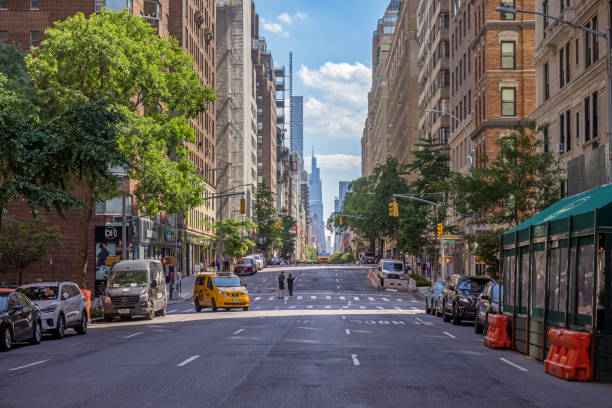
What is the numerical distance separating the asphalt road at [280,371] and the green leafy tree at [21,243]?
22.7m

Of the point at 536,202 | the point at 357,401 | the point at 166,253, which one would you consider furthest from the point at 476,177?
the point at 166,253

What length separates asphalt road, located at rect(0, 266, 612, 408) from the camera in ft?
39.5

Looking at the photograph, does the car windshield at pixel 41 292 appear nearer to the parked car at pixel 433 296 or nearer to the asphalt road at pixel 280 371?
the asphalt road at pixel 280 371

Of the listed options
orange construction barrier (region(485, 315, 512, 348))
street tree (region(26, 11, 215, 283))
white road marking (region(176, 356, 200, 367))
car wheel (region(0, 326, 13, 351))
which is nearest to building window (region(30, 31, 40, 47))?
street tree (region(26, 11, 215, 283))

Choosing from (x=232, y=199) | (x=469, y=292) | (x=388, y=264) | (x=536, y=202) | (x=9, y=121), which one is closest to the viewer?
(x=9, y=121)

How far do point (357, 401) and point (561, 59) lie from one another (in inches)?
1465

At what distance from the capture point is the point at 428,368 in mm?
16141

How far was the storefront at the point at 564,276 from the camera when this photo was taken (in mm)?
15328

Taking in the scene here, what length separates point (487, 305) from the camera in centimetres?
2612

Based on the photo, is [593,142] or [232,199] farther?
[232,199]

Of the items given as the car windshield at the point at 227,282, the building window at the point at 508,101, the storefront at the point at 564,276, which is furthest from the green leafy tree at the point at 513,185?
the building window at the point at 508,101

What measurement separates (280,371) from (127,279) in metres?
21.0

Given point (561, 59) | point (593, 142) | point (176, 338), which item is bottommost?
point (176, 338)

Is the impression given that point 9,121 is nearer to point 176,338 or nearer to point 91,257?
point 176,338
